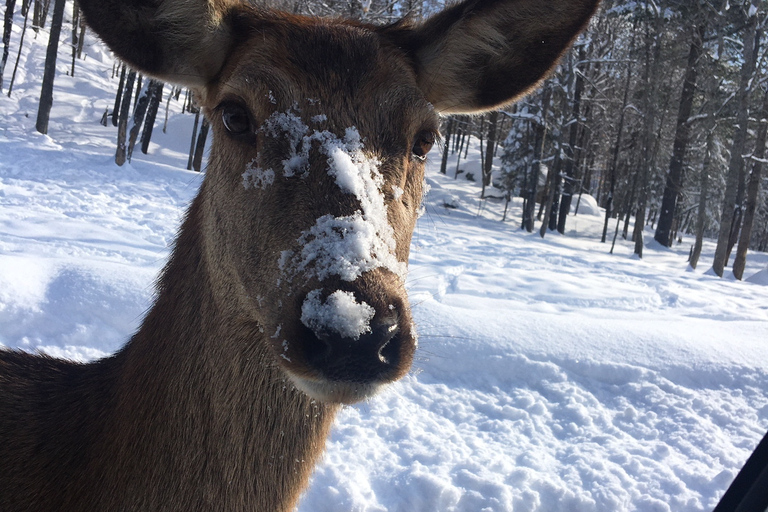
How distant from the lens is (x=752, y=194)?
22.2 m

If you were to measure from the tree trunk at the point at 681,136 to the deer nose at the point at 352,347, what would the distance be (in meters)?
23.4

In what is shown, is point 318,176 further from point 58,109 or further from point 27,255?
point 58,109

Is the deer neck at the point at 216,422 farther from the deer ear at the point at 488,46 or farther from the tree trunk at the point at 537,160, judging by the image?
the tree trunk at the point at 537,160

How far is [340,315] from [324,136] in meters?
0.76

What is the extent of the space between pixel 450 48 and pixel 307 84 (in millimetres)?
885

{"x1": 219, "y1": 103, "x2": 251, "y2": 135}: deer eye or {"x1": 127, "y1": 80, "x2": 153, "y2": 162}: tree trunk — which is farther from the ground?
{"x1": 127, "y1": 80, "x2": 153, "y2": 162}: tree trunk

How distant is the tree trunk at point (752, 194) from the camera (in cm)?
1908

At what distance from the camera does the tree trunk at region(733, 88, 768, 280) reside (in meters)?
19.1

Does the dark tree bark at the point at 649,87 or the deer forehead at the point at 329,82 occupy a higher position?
the dark tree bark at the point at 649,87

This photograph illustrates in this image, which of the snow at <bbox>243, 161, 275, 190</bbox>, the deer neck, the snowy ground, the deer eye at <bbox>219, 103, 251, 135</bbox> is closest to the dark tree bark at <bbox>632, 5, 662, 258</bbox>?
the snowy ground

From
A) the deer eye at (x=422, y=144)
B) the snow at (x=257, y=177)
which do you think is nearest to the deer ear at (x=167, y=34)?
the snow at (x=257, y=177)

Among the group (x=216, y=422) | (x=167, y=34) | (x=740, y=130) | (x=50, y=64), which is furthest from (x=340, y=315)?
(x=50, y=64)

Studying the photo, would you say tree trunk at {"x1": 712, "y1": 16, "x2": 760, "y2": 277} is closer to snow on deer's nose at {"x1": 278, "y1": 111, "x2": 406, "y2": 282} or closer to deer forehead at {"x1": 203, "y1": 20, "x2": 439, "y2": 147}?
deer forehead at {"x1": 203, "y1": 20, "x2": 439, "y2": 147}

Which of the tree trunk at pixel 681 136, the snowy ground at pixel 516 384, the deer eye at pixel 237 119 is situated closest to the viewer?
the deer eye at pixel 237 119
